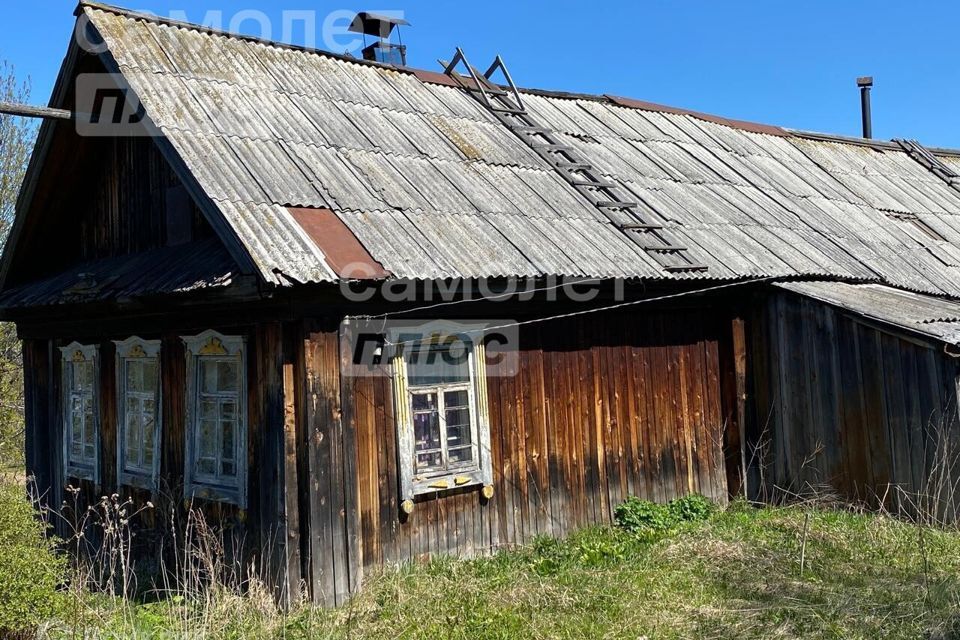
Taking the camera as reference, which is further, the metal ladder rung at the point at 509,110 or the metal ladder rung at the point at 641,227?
the metal ladder rung at the point at 509,110

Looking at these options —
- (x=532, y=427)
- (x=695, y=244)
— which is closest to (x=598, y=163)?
(x=695, y=244)

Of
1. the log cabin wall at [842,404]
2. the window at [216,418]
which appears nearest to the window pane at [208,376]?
the window at [216,418]

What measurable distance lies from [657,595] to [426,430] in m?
2.13

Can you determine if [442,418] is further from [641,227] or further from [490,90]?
[490,90]

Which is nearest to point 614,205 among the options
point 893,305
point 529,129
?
point 529,129

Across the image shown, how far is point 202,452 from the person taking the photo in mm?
6965

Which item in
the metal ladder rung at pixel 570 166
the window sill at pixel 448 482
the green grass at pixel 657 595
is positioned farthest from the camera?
the metal ladder rung at pixel 570 166

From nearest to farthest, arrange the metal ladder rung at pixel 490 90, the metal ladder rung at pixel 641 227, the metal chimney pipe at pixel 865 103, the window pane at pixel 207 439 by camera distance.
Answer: the window pane at pixel 207 439 < the metal ladder rung at pixel 641 227 < the metal ladder rung at pixel 490 90 < the metal chimney pipe at pixel 865 103

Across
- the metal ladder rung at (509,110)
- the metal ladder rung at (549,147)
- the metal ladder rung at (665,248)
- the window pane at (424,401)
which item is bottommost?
the window pane at (424,401)

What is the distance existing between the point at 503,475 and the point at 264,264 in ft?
8.98

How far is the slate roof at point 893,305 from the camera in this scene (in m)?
7.32

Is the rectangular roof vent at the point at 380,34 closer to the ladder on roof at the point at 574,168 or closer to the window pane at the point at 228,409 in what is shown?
the ladder on roof at the point at 574,168

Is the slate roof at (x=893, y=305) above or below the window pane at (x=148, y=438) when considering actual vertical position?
above

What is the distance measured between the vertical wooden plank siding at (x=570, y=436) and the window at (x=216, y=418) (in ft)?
2.89
